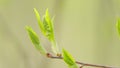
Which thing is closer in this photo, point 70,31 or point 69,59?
point 69,59

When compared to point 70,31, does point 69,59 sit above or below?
below

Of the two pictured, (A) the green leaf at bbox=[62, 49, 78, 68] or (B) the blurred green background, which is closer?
(A) the green leaf at bbox=[62, 49, 78, 68]

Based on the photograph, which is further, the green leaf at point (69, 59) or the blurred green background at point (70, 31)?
the blurred green background at point (70, 31)

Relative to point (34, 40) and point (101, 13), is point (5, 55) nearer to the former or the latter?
point (34, 40)

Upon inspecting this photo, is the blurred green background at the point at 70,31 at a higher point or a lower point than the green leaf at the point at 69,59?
higher

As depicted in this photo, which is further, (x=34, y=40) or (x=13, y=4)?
(x=13, y=4)

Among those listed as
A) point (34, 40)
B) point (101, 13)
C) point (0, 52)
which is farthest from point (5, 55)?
point (101, 13)

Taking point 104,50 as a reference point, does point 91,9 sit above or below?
above

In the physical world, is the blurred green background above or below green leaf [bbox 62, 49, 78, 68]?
above
